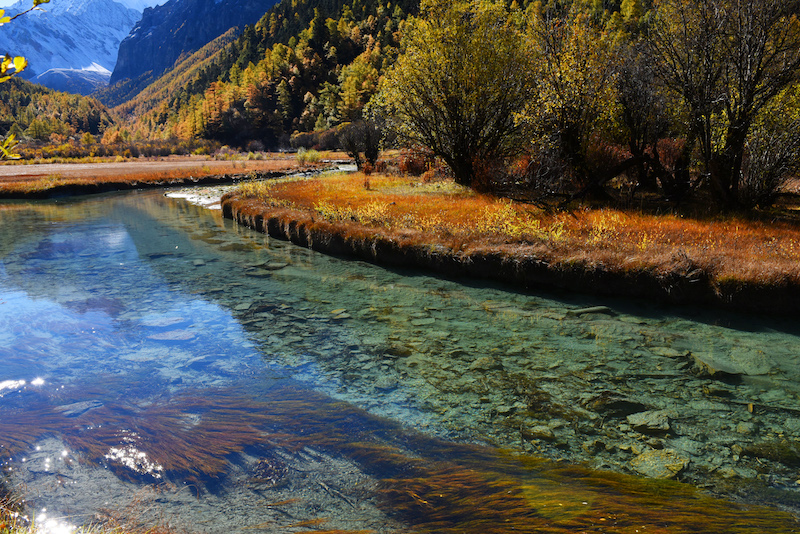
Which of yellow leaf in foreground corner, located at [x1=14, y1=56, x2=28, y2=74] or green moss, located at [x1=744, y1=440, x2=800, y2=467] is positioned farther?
green moss, located at [x1=744, y1=440, x2=800, y2=467]

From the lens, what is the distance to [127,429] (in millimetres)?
6156

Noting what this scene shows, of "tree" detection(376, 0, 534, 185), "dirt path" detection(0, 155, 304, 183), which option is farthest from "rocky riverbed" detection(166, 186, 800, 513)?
"dirt path" detection(0, 155, 304, 183)

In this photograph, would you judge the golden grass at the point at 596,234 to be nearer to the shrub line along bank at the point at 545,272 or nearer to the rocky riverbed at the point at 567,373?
the shrub line along bank at the point at 545,272

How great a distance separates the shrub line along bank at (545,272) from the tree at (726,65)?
691 cm

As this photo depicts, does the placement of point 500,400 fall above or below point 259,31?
below

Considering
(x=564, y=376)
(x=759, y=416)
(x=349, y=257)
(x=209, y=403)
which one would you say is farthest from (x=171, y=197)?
(x=759, y=416)

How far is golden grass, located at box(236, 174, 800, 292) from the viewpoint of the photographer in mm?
10695

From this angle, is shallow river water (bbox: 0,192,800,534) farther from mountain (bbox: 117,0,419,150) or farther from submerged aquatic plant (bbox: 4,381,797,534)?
mountain (bbox: 117,0,419,150)

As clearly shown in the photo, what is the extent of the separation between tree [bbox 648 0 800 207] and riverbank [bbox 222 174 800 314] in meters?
2.87

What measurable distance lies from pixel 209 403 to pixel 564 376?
5.85 metres

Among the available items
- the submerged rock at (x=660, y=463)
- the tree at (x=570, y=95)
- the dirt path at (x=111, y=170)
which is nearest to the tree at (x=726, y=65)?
the tree at (x=570, y=95)

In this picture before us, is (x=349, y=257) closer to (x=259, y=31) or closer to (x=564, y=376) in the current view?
(x=564, y=376)

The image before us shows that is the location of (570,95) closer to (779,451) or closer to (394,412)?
(779,451)

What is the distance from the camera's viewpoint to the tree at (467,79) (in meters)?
21.9
